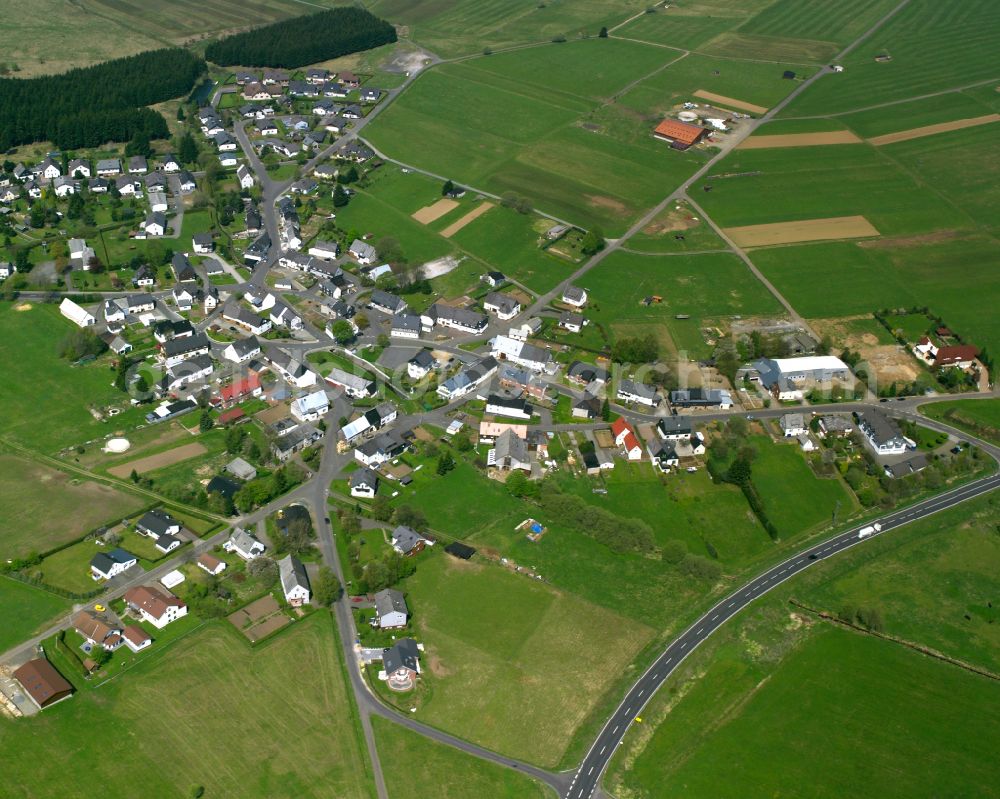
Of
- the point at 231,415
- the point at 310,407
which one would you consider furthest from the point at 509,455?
the point at 231,415

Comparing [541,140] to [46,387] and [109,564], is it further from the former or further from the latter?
[109,564]

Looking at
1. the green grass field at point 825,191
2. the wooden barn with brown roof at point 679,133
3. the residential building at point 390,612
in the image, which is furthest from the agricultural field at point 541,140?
the residential building at point 390,612

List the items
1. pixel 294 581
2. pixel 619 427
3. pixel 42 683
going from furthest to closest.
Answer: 1. pixel 619 427
2. pixel 294 581
3. pixel 42 683

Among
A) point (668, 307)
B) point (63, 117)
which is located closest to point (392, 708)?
point (668, 307)

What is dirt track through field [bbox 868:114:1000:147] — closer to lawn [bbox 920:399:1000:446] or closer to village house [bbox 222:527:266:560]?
lawn [bbox 920:399:1000:446]

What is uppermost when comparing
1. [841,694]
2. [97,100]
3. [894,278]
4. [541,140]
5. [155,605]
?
[97,100]

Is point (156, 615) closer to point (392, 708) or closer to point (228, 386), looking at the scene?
point (392, 708)
